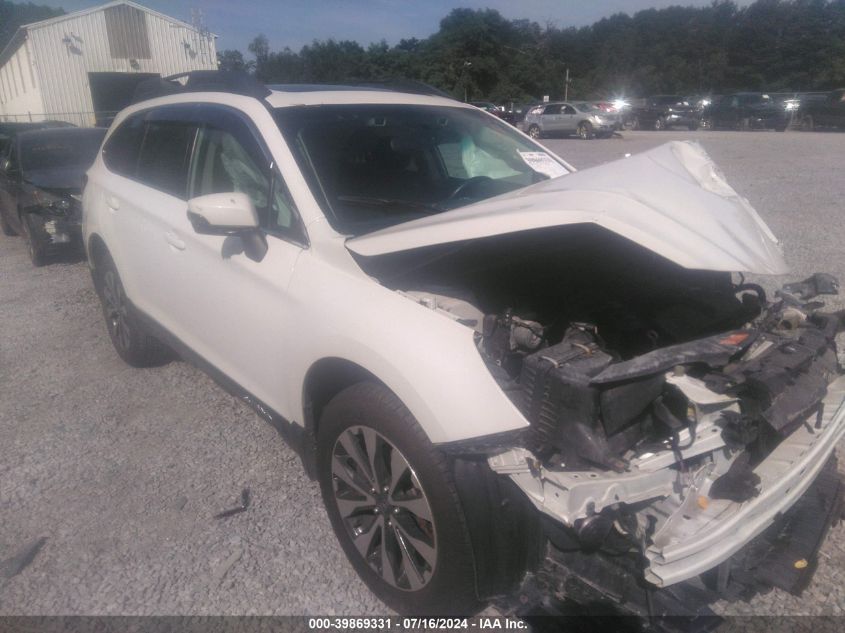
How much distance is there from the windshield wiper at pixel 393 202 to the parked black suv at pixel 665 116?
33936 millimetres

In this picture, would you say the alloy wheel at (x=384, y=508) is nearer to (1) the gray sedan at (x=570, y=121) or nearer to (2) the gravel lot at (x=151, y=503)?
(2) the gravel lot at (x=151, y=503)

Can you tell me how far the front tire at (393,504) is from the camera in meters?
2.12

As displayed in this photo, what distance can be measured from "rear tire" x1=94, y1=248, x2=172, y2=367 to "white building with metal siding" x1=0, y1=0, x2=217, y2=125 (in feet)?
98.1

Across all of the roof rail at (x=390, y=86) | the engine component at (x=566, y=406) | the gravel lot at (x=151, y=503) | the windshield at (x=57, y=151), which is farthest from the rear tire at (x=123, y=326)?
the windshield at (x=57, y=151)

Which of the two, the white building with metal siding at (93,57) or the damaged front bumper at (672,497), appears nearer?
the damaged front bumper at (672,497)

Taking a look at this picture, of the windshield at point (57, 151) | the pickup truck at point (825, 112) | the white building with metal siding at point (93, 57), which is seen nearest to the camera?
the windshield at point (57, 151)

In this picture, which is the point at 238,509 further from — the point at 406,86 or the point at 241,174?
the point at 406,86

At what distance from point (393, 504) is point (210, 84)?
2.61 metres

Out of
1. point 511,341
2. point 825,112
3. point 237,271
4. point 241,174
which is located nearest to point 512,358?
point 511,341

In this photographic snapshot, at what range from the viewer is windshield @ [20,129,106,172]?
8578 mm

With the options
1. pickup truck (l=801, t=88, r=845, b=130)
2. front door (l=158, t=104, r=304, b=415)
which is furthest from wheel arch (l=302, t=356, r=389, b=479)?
pickup truck (l=801, t=88, r=845, b=130)

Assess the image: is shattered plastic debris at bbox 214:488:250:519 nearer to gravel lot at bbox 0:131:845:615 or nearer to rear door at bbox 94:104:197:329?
gravel lot at bbox 0:131:845:615

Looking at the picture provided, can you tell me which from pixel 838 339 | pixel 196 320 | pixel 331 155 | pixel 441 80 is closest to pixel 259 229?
pixel 331 155

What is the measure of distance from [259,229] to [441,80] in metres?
61.7
